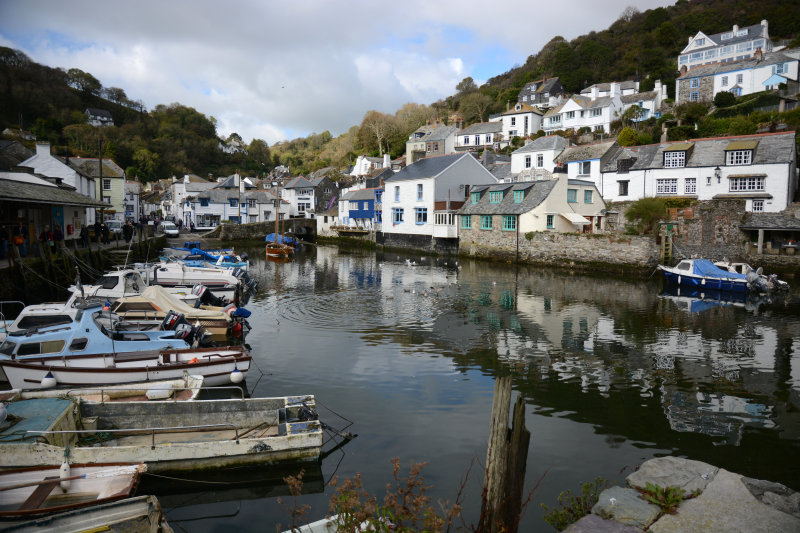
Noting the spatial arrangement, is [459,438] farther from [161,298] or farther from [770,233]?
[770,233]

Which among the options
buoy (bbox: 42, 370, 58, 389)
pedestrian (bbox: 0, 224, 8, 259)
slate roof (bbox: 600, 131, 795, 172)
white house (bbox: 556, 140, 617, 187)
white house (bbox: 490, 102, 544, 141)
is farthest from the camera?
white house (bbox: 490, 102, 544, 141)

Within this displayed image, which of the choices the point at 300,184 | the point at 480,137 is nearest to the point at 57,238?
the point at 300,184

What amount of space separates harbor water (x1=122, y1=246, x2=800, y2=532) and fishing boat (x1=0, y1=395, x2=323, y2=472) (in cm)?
46

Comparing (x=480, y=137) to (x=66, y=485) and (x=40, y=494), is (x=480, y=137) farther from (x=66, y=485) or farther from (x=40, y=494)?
(x=40, y=494)

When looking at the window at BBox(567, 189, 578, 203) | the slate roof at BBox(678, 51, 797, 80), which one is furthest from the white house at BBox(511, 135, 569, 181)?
the slate roof at BBox(678, 51, 797, 80)

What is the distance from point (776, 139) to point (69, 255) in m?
49.1

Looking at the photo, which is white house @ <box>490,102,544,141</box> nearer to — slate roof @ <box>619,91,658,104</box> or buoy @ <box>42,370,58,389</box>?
slate roof @ <box>619,91,658,104</box>

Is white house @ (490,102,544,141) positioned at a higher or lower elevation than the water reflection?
higher

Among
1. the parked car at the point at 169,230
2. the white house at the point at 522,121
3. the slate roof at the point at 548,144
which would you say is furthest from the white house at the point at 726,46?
the parked car at the point at 169,230

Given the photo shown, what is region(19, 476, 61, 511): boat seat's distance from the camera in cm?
664

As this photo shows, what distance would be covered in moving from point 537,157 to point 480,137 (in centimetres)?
2470

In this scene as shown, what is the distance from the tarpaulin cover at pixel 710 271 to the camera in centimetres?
2809

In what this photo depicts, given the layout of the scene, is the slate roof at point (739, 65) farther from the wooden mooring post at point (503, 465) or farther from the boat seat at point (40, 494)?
the boat seat at point (40, 494)

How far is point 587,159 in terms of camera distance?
1890 inches
